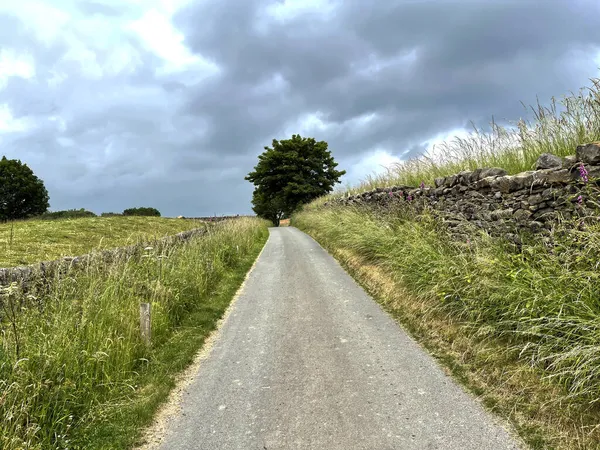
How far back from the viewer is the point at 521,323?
4.14 metres

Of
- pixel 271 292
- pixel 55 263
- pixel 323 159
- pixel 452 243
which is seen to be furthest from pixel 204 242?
pixel 323 159

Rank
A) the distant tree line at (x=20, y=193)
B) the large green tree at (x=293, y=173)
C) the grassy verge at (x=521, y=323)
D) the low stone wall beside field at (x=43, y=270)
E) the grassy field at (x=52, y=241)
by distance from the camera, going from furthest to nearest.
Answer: the large green tree at (x=293, y=173), the distant tree line at (x=20, y=193), the grassy field at (x=52, y=241), the low stone wall beside field at (x=43, y=270), the grassy verge at (x=521, y=323)

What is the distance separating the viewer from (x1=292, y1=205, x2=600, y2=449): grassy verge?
10.7 feet

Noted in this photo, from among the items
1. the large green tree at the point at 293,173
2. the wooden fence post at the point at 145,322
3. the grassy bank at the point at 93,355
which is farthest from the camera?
the large green tree at the point at 293,173

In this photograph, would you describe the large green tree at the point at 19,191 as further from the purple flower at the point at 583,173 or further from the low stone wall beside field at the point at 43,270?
the purple flower at the point at 583,173

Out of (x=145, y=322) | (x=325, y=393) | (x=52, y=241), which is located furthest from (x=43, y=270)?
(x=52, y=241)

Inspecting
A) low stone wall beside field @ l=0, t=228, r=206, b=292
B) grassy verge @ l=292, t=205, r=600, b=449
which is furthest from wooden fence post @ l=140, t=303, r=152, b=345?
grassy verge @ l=292, t=205, r=600, b=449

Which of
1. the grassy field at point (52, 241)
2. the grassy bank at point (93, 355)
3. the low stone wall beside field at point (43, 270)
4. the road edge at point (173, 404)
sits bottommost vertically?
the road edge at point (173, 404)

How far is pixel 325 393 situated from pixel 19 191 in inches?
1642

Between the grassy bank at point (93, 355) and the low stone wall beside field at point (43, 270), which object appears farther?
the low stone wall beside field at point (43, 270)

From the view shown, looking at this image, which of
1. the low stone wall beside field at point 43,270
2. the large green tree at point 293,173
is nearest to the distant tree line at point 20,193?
the large green tree at point 293,173

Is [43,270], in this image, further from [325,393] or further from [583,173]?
[583,173]

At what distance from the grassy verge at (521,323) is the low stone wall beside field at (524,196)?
0.35 metres

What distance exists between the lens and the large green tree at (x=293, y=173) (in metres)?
41.7
